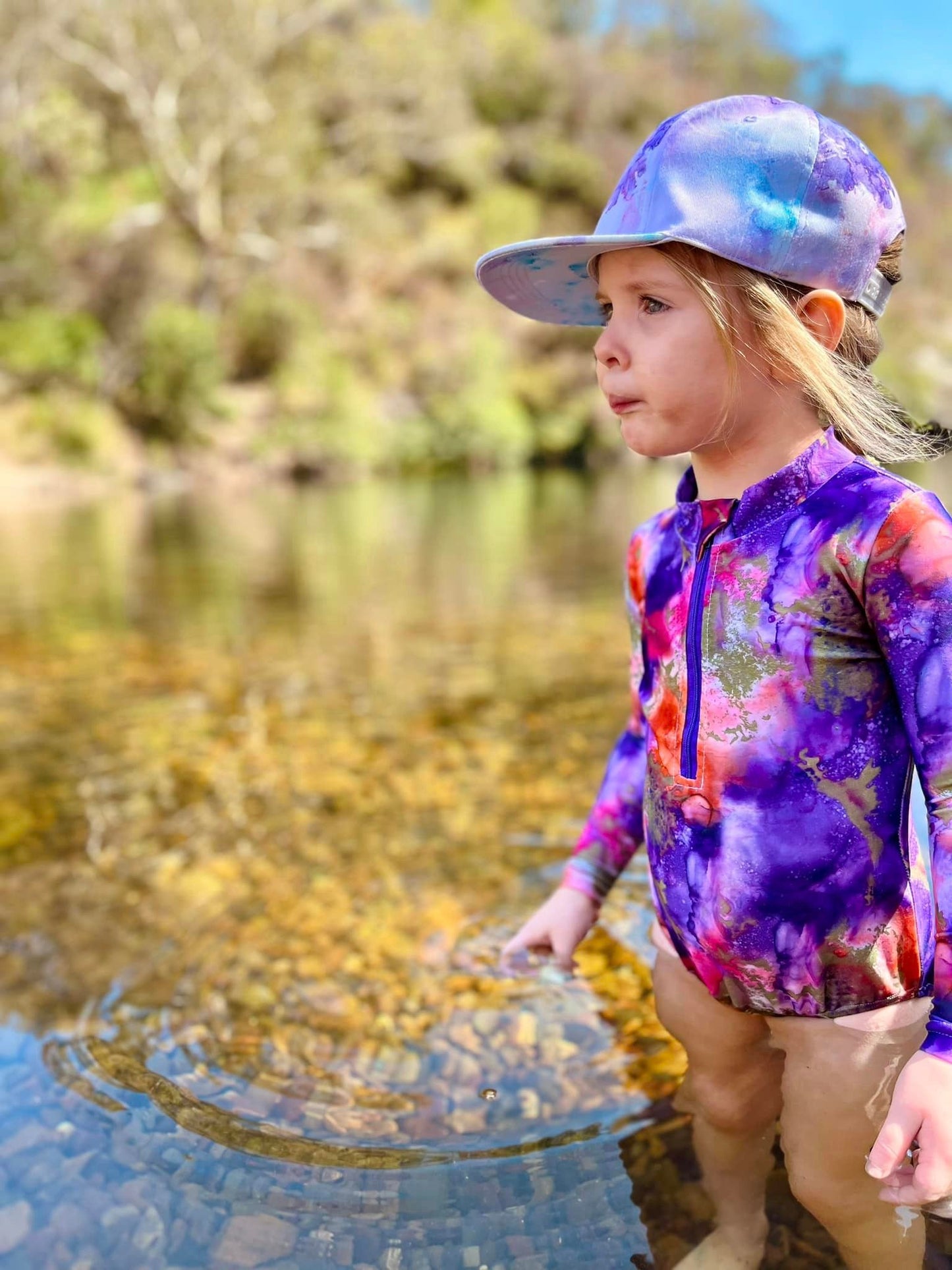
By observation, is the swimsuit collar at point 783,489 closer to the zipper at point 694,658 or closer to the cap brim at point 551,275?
the zipper at point 694,658

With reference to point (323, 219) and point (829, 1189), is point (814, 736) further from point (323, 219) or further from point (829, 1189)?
point (323, 219)

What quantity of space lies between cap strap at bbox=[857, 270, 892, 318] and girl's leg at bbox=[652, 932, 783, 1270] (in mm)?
890

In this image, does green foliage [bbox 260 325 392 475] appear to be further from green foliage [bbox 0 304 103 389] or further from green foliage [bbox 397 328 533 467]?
green foliage [bbox 0 304 103 389]

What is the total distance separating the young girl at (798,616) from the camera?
1162 mm

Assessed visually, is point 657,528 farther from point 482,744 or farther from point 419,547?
point 419,547

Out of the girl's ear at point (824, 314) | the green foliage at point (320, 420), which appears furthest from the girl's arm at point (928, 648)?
the green foliage at point (320, 420)

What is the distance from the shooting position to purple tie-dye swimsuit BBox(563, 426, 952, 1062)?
3.68 ft

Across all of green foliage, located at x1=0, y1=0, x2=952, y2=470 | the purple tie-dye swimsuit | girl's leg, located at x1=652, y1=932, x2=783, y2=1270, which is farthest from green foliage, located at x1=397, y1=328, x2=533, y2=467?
the purple tie-dye swimsuit

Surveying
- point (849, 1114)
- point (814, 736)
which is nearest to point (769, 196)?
point (814, 736)

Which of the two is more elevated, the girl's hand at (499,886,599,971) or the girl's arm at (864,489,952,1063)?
the girl's arm at (864,489,952,1063)

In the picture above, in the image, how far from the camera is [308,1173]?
1.63 metres

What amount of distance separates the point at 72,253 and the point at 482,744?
2407 centimetres

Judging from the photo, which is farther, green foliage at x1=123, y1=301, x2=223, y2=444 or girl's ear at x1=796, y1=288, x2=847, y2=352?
green foliage at x1=123, y1=301, x2=223, y2=444

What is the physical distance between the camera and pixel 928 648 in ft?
3.62
